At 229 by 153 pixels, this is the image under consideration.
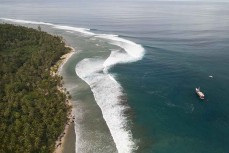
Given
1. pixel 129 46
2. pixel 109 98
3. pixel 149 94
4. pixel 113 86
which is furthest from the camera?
pixel 129 46

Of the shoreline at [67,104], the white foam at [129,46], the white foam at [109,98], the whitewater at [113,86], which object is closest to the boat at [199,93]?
the whitewater at [113,86]

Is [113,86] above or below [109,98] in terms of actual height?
above

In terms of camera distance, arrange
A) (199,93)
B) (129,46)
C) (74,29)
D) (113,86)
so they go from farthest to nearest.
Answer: (74,29) → (129,46) → (113,86) → (199,93)

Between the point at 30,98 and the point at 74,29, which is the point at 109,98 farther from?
the point at 74,29

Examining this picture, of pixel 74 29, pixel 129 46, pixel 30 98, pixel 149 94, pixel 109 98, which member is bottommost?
pixel 30 98

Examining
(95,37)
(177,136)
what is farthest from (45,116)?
(95,37)

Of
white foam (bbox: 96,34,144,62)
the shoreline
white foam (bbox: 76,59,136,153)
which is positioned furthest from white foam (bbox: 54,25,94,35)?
white foam (bbox: 76,59,136,153)

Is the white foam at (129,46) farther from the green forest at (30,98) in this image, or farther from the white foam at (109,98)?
the green forest at (30,98)

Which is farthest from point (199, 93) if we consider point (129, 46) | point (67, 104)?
point (129, 46)
